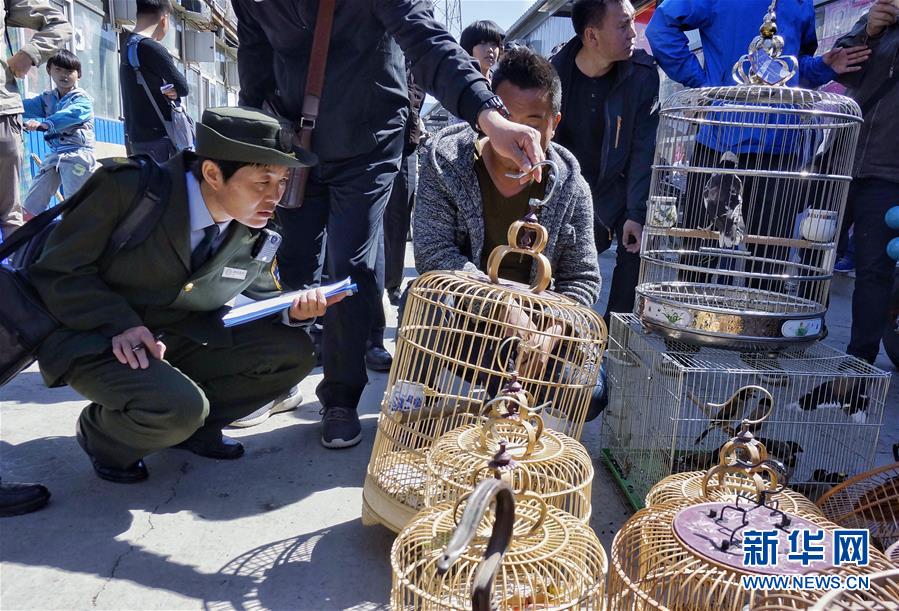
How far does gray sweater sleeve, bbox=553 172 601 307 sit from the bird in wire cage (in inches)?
24.3

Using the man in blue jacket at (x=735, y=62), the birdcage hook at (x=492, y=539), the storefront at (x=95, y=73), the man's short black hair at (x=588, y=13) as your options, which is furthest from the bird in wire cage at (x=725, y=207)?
the storefront at (x=95, y=73)

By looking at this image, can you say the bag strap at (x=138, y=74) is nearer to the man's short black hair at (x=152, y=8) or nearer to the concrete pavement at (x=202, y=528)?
the man's short black hair at (x=152, y=8)

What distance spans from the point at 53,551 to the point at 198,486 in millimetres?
504

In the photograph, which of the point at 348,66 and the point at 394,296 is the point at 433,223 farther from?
the point at 394,296

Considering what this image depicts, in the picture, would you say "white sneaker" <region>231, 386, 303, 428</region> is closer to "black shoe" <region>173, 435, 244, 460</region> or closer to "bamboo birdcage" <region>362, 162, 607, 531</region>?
"black shoe" <region>173, 435, 244, 460</region>

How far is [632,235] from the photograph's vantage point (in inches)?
135

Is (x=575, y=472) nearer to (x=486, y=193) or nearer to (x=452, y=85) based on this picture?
(x=486, y=193)

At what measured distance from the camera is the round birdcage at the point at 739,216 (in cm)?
222

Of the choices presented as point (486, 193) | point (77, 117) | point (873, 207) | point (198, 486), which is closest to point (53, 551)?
point (198, 486)

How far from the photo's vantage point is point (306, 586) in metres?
1.84

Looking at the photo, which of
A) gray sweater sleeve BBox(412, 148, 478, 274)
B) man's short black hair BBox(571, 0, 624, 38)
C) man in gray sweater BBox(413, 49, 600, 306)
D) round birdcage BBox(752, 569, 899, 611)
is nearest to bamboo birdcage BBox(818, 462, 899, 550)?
round birdcage BBox(752, 569, 899, 611)

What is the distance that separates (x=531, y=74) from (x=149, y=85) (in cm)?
253

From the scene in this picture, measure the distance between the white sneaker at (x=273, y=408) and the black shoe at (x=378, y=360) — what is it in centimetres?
53

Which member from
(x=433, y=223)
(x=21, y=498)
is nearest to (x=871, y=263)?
(x=433, y=223)
